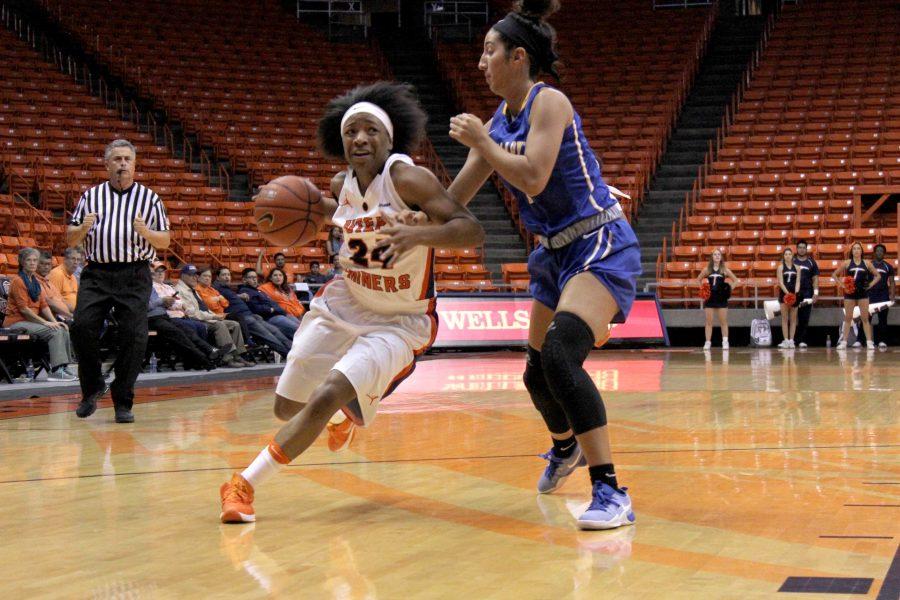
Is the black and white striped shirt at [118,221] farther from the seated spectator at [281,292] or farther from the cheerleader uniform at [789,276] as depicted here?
the cheerleader uniform at [789,276]

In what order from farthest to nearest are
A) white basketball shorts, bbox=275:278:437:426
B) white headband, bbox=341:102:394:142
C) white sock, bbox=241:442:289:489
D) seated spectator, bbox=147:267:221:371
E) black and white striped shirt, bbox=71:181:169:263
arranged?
seated spectator, bbox=147:267:221:371
black and white striped shirt, bbox=71:181:169:263
white headband, bbox=341:102:394:142
white basketball shorts, bbox=275:278:437:426
white sock, bbox=241:442:289:489

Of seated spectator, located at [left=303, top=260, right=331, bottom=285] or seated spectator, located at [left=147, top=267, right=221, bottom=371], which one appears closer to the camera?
seated spectator, located at [left=147, top=267, right=221, bottom=371]

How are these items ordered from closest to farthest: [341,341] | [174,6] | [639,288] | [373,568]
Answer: [373,568] → [341,341] → [639,288] → [174,6]

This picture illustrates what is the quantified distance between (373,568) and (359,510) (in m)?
0.94

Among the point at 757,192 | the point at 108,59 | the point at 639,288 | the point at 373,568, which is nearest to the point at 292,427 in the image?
the point at 373,568

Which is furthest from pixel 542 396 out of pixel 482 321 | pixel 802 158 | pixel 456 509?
pixel 802 158

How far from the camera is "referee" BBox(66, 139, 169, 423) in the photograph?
727 centimetres

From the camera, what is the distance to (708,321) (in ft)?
57.1

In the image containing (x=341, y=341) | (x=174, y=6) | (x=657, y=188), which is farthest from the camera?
(x=174, y=6)

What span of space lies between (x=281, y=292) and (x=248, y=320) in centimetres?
103

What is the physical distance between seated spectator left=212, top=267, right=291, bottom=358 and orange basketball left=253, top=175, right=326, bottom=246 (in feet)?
29.7

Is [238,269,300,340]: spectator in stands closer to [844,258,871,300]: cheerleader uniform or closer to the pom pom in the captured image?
the pom pom

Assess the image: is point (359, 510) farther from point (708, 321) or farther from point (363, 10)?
point (363, 10)

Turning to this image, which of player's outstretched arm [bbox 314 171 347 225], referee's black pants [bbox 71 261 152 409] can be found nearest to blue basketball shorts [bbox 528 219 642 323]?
player's outstretched arm [bbox 314 171 347 225]
